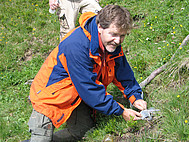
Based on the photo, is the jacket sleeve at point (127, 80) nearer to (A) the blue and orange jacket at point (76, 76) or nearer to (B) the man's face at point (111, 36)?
(A) the blue and orange jacket at point (76, 76)

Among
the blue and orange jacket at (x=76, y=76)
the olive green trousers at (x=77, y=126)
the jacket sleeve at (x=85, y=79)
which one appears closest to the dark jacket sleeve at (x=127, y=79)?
the blue and orange jacket at (x=76, y=76)

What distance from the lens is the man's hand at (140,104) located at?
3410 mm

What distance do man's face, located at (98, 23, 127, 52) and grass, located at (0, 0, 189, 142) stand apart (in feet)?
3.81

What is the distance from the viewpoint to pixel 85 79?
288cm

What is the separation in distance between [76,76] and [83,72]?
105 millimetres

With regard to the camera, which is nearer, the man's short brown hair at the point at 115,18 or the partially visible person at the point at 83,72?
the man's short brown hair at the point at 115,18

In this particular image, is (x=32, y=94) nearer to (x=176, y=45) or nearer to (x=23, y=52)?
(x=176, y=45)

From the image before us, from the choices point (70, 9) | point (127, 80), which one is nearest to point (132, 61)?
point (127, 80)

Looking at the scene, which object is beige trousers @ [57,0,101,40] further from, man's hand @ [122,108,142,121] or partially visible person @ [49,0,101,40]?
man's hand @ [122,108,142,121]

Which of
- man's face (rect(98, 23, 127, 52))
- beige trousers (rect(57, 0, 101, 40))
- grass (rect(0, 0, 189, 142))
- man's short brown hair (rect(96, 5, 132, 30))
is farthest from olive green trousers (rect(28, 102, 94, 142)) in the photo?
beige trousers (rect(57, 0, 101, 40))

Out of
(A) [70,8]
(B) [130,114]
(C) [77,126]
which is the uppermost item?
(A) [70,8]

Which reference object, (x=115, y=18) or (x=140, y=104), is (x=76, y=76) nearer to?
(x=115, y=18)

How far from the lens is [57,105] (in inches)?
121

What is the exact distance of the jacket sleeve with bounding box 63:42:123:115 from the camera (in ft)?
9.12
